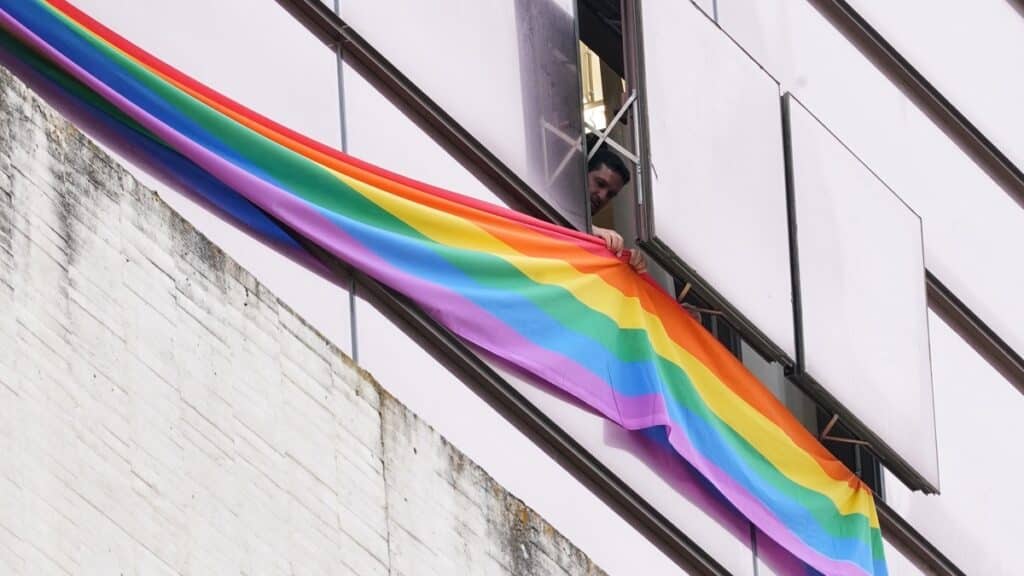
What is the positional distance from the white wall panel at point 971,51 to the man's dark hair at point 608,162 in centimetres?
299

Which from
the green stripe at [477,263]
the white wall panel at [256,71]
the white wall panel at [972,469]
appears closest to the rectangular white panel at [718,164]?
the green stripe at [477,263]

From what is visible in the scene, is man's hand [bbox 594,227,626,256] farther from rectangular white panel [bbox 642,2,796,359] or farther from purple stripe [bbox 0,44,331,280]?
purple stripe [bbox 0,44,331,280]

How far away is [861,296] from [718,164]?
1.08m

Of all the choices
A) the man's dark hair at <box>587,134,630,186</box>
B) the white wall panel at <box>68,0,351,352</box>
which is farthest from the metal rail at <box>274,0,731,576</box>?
the man's dark hair at <box>587,134,630,186</box>

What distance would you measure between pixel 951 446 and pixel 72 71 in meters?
5.66

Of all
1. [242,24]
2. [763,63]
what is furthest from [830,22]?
[242,24]

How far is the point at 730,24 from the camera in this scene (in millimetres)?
14414

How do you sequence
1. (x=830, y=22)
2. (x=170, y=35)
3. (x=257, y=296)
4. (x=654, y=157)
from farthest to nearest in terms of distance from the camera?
(x=830, y=22) < (x=654, y=157) < (x=170, y=35) < (x=257, y=296)

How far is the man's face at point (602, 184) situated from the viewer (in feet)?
42.9

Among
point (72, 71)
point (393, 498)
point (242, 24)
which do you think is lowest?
point (393, 498)

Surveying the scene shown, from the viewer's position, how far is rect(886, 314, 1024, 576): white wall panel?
48.1ft

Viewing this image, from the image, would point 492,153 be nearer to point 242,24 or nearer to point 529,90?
point 529,90

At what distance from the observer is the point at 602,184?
13125 mm

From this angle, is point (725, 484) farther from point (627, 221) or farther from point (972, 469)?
point (972, 469)
